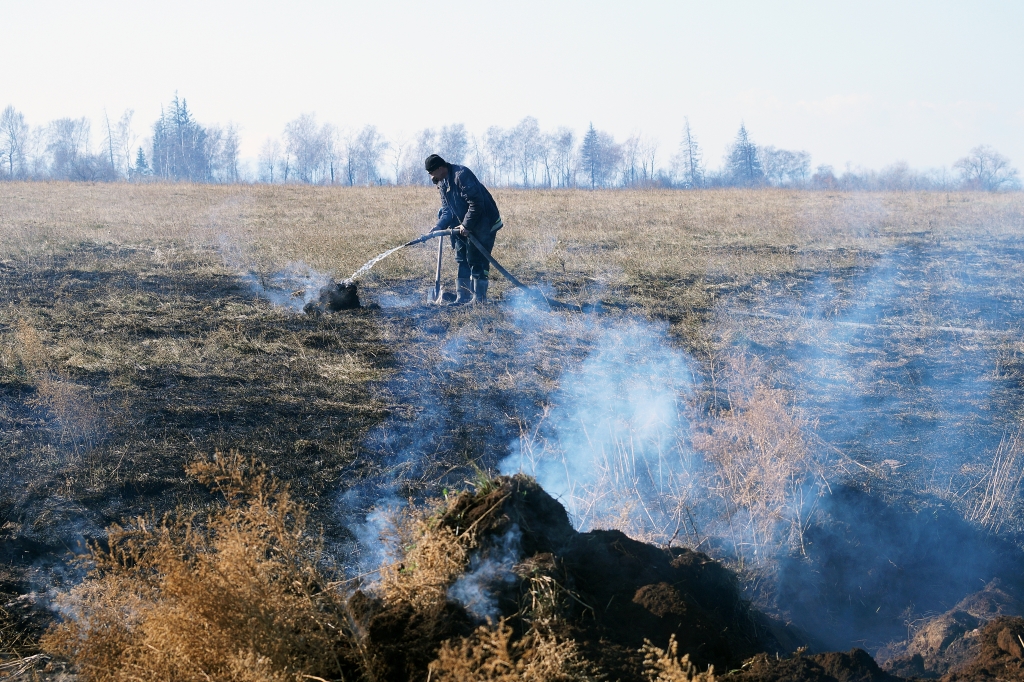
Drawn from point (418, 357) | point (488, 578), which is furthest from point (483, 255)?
point (488, 578)

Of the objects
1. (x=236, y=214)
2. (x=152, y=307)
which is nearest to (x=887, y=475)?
(x=152, y=307)

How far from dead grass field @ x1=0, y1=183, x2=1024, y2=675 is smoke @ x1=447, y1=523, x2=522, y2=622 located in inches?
71.0

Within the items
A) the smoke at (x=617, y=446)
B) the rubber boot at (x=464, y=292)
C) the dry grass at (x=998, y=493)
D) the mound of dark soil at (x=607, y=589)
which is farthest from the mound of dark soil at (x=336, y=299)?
the dry grass at (x=998, y=493)

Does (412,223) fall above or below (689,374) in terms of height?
above

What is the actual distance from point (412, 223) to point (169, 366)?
1046 cm

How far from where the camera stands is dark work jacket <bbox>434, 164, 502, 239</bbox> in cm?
920

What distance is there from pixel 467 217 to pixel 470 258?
1.98 feet

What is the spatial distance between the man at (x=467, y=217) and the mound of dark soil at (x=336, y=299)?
4.25 feet

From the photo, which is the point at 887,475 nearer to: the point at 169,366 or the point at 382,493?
the point at 382,493

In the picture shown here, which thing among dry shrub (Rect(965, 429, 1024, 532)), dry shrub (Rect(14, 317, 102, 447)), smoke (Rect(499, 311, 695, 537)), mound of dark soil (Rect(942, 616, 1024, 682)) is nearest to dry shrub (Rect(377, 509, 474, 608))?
smoke (Rect(499, 311, 695, 537))

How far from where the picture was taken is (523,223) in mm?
17406

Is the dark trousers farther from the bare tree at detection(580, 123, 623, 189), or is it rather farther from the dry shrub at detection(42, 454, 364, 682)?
the bare tree at detection(580, 123, 623, 189)

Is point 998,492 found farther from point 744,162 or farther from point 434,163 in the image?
point 744,162

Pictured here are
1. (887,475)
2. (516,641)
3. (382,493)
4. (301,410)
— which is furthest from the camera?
(301,410)
